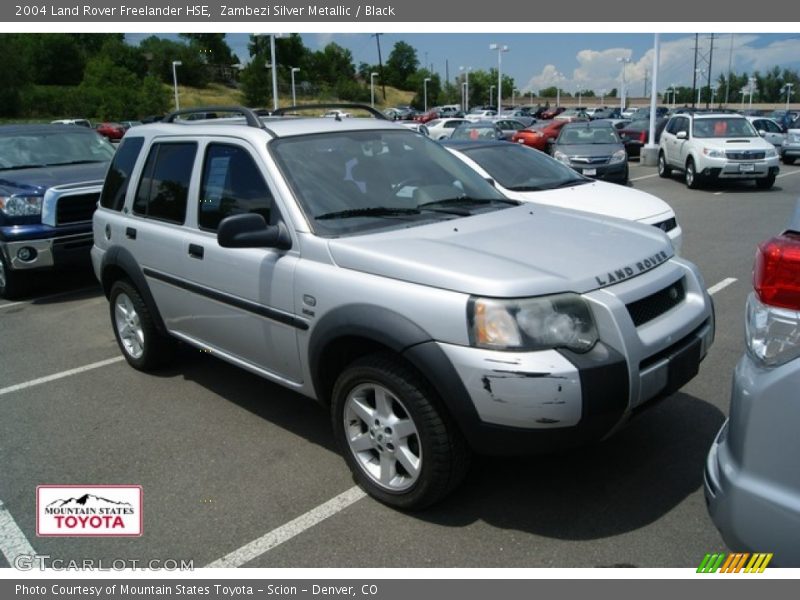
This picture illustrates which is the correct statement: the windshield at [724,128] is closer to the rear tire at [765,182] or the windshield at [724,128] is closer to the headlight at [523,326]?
the rear tire at [765,182]

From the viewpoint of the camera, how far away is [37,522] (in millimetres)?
3590

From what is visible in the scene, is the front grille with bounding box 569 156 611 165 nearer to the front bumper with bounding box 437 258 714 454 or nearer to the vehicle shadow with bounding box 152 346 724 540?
the vehicle shadow with bounding box 152 346 724 540

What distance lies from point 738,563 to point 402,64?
149 m

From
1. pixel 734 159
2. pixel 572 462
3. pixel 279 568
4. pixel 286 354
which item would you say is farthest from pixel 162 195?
pixel 734 159

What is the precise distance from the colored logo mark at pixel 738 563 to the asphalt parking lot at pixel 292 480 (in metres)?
0.19

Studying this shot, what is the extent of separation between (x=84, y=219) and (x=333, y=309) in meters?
6.03

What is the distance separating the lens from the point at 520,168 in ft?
28.0

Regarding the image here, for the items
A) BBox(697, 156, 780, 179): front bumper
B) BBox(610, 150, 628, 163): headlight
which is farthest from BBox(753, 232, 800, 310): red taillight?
BBox(697, 156, 780, 179): front bumper

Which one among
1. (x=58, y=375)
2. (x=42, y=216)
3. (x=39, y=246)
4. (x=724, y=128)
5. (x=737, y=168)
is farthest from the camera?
(x=724, y=128)

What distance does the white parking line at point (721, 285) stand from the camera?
720cm

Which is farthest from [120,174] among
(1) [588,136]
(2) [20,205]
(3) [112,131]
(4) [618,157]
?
(3) [112,131]

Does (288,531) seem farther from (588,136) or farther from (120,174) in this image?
(588,136)

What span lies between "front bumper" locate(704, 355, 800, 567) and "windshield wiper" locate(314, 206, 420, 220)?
2.11 m

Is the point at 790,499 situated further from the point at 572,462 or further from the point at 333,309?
the point at 333,309
